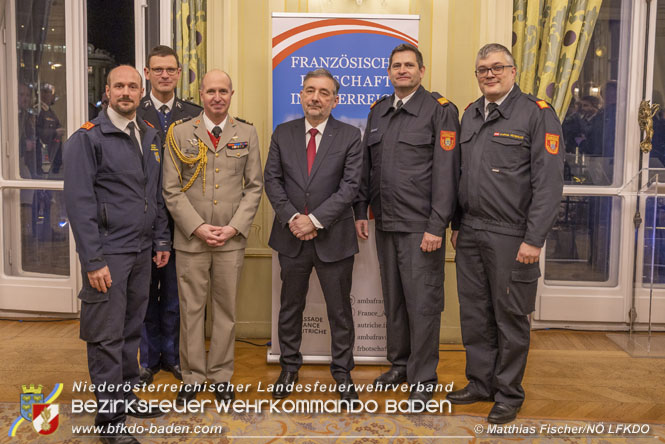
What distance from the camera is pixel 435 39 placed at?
146 inches

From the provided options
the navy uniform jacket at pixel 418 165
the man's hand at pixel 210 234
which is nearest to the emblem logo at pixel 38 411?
the man's hand at pixel 210 234

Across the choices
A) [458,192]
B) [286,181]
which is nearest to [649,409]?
[458,192]

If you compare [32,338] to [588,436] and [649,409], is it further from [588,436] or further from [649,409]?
A: [649,409]

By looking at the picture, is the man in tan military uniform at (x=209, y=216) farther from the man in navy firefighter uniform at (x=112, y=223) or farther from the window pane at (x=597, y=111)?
the window pane at (x=597, y=111)

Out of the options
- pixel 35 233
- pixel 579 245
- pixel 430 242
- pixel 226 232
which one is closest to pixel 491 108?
pixel 430 242

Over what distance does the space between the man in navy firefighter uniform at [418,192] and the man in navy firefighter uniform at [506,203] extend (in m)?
0.11

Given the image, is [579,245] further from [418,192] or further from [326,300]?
[326,300]

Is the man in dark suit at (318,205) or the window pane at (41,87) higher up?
the window pane at (41,87)

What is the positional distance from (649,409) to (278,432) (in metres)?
1.86

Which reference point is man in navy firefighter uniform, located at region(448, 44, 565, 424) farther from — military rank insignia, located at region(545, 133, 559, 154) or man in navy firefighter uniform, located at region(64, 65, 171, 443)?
man in navy firefighter uniform, located at region(64, 65, 171, 443)

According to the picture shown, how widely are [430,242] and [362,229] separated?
461mm

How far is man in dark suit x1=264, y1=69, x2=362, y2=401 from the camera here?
288 cm

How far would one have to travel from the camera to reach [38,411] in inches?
108

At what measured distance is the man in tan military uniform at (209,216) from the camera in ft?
9.19
